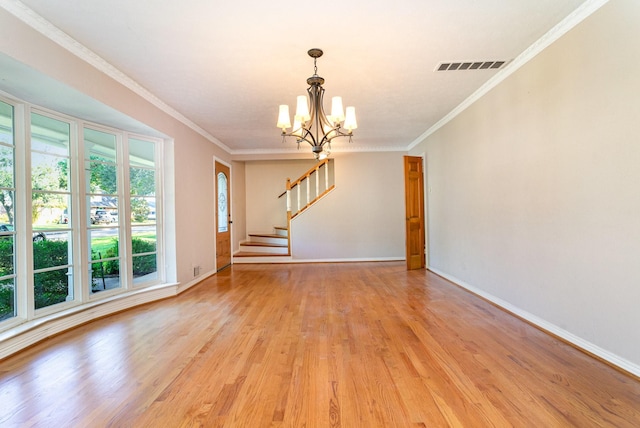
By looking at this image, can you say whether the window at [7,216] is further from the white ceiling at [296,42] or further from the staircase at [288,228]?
the staircase at [288,228]

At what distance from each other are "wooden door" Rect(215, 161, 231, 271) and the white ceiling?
234 cm

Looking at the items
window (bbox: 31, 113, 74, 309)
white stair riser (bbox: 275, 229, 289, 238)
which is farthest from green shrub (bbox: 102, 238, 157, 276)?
white stair riser (bbox: 275, 229, 289, 238)

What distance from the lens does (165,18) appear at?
2254 mm

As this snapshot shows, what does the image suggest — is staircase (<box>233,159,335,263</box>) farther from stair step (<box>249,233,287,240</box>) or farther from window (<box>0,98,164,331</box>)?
window (<box>0,98,164,331</box>)

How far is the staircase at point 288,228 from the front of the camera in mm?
6824

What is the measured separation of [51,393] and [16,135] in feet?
7.34

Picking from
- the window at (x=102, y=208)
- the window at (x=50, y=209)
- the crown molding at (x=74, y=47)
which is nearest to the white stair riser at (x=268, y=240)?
the window at (x=102, y=208)

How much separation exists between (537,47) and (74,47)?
157 inches

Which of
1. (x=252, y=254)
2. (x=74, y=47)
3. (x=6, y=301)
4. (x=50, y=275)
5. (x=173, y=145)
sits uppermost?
(x=74, y=47)

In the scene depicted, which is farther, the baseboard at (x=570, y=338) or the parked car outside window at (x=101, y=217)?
the parked car outside window at (x=101, y=217)

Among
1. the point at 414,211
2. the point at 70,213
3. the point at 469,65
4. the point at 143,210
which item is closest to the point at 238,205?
the point at 143,210

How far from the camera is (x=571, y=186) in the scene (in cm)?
245

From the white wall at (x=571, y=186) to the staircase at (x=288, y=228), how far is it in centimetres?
365

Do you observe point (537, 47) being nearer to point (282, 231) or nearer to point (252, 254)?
point (282, 231)
